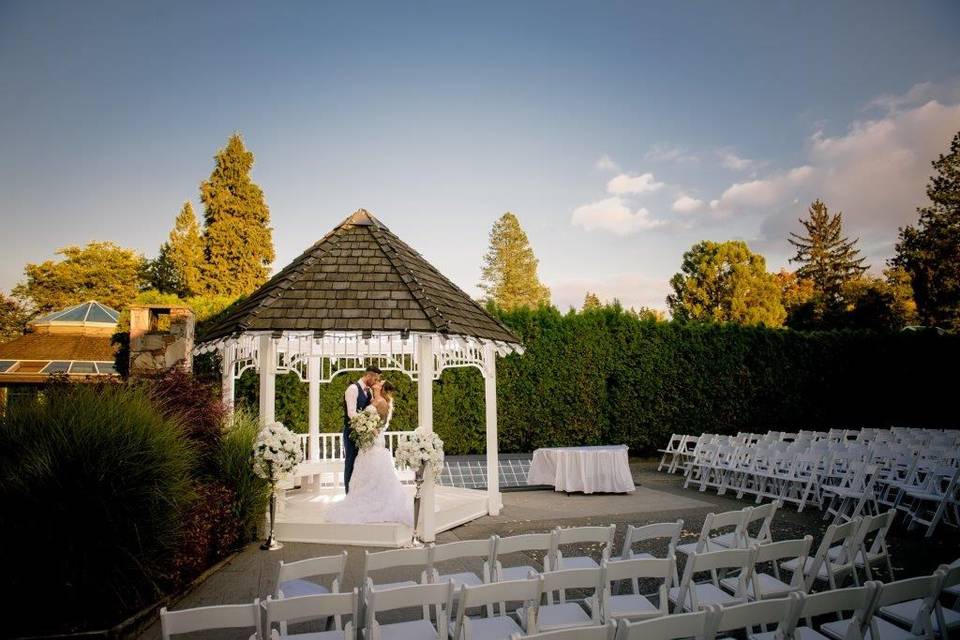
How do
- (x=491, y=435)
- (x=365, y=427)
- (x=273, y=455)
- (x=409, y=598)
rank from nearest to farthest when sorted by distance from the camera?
(x=409, y=598) → (x=273, y=455) → (x=365, y=427) → (x=491, y=435)

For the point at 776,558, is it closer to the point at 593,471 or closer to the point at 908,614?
the point at 908,614

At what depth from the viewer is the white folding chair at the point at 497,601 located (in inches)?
123

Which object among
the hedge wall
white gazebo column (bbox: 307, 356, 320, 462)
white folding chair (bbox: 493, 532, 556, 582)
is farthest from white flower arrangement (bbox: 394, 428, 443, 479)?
the hedge wall

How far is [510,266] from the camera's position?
146 ft

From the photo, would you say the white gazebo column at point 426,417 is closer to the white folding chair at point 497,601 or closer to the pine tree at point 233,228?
the white folding chair at point 497,601

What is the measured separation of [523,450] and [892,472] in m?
8.17

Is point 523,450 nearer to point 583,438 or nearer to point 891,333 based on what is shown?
point 583,438

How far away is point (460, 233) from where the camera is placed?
1578 centimetres

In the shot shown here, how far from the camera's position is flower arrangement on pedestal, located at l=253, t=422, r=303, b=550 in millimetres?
7355

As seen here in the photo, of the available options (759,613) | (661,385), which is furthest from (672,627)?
(661,385)

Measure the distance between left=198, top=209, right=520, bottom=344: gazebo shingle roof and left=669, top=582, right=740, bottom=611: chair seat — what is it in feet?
15.1

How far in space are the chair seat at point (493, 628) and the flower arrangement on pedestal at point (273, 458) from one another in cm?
459

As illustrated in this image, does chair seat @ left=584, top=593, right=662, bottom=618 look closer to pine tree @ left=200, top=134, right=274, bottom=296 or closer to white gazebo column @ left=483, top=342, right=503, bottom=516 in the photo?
white gazebo column @ left=483, top=342, right=503, bottom=516

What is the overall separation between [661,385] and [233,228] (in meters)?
23.9
